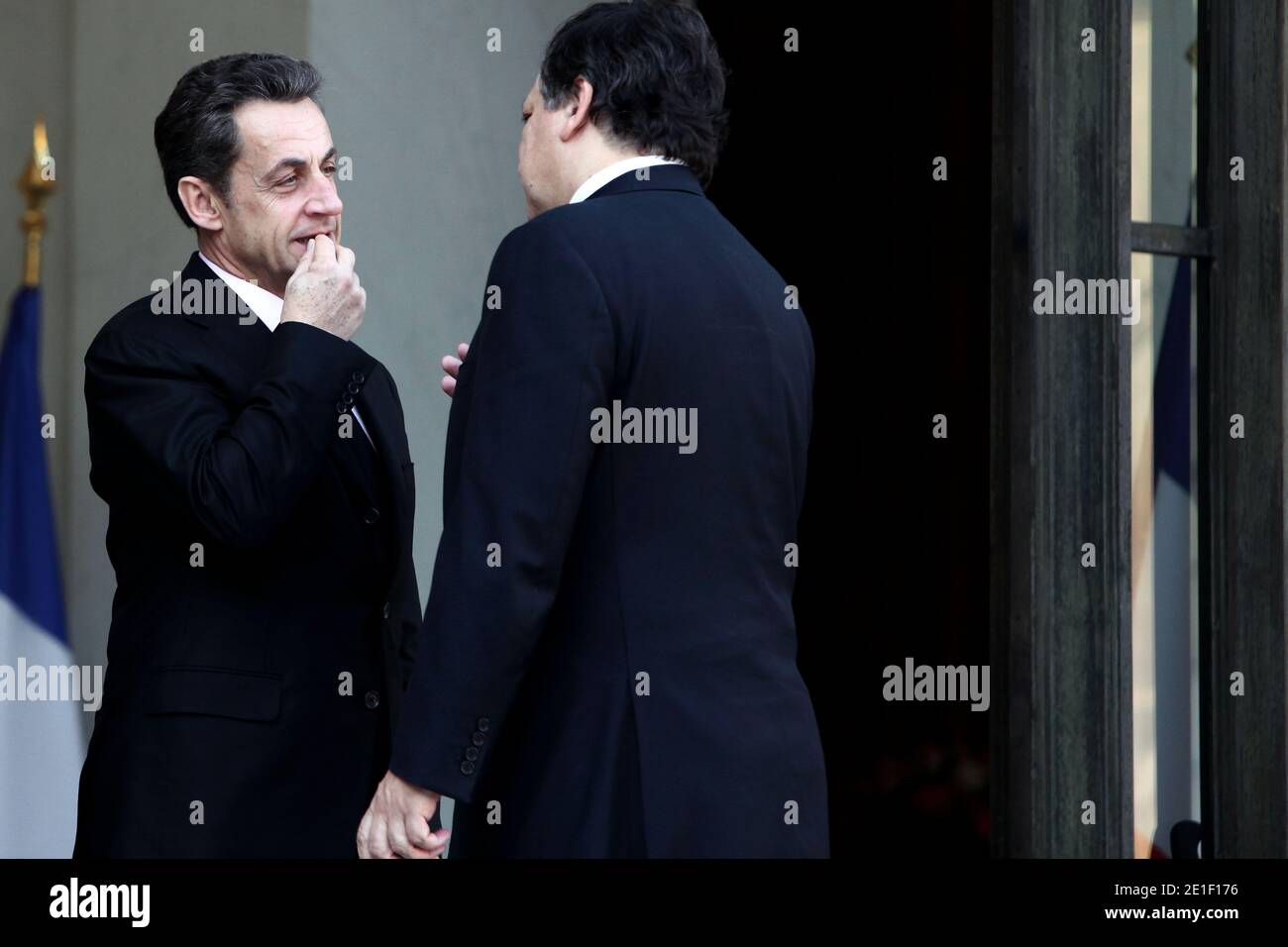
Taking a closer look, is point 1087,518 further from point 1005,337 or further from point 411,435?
A: point 411,435

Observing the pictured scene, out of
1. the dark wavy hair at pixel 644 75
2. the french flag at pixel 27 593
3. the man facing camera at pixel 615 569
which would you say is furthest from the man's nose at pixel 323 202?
the french flag at pixel 27 593

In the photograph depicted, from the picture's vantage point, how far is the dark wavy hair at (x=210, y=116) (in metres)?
2.77

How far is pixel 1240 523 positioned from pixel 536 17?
2.14 meters

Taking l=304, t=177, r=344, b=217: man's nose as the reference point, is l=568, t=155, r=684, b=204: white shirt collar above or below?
below

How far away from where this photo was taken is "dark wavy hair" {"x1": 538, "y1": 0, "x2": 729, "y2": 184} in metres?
2.29

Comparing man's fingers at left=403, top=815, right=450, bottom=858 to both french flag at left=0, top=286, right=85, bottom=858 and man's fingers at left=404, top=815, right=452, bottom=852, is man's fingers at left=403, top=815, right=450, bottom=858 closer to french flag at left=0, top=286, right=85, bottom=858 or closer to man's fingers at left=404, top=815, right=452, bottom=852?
man's fingers at left=404, top=815, right=452, bottom=852

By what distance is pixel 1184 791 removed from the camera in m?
3.36

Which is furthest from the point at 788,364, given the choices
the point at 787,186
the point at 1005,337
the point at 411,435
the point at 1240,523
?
the point at 411,435

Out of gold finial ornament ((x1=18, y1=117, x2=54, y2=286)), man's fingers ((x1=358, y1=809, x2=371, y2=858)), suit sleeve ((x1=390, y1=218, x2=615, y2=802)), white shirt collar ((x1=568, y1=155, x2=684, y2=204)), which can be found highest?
gold finial ornament ((x1=18, y1=117, x2=54, y2=286))
